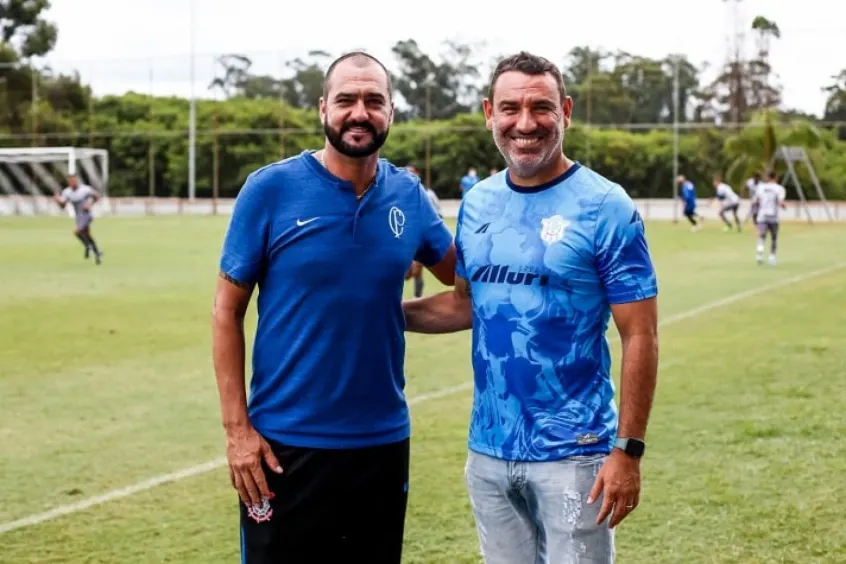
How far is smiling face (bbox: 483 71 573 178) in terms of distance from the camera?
3.62 meters

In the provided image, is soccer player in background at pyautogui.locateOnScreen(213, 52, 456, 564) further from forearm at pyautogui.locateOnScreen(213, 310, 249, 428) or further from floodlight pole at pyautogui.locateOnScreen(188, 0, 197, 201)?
floodlight pole at pyautogui.locateOnScreen(188, 0, 197, 201)

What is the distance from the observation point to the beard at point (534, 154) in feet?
11.9

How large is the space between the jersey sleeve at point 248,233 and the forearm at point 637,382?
1.12 metres

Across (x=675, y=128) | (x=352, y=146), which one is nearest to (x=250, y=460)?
(x=352, y=146)

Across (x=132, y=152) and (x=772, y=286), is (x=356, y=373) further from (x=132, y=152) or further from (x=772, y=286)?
(x=132, y=152)

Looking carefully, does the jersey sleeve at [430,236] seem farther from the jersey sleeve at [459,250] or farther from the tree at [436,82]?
the tree at [436,82]

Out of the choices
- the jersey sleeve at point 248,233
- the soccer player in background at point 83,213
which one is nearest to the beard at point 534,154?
the jersey sleeve at point 248,233

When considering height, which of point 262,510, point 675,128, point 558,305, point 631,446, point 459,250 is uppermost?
point 675,128

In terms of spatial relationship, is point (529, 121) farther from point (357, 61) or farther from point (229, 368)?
point (229, 368)

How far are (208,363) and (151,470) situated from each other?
4366mm

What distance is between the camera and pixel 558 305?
3.57 meters

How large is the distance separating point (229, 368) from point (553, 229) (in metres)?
1.06

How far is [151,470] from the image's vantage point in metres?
7.79

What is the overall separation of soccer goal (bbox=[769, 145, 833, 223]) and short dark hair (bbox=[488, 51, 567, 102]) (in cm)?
4186
